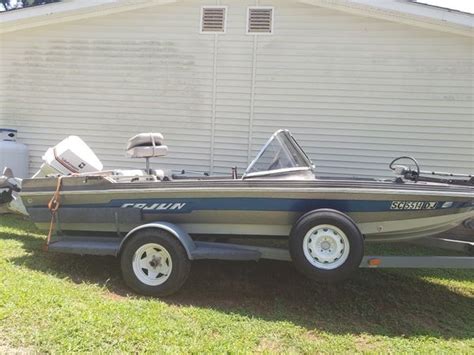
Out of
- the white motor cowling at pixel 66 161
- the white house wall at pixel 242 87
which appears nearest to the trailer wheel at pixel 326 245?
the white motor cowling at pixel 66 161

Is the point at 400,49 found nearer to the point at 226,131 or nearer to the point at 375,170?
the point at 375,170

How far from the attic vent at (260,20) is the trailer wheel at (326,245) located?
3.93 meters

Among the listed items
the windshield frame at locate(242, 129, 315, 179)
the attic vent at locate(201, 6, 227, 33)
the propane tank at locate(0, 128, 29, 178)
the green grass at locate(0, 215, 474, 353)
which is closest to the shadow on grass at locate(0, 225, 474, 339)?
the green grass at locate(0, 215, 474, 353)

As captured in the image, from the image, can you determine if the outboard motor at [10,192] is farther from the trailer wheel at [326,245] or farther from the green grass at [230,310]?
the trailer wheel at [326,245]

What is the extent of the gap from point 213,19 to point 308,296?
4.60 meters

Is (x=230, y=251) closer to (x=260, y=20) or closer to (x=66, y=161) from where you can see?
(x=66, y=161)

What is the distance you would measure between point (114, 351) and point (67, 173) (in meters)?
2.56

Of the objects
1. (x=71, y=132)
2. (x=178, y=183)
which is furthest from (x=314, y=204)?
(x=71, y=132)

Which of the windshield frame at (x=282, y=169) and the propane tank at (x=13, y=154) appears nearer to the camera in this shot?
the windshield frame at (x=282, y=169)

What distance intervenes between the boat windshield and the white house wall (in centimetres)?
221

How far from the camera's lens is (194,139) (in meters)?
7.12

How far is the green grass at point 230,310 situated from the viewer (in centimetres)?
331

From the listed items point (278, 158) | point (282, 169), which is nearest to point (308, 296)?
point (282, 169)

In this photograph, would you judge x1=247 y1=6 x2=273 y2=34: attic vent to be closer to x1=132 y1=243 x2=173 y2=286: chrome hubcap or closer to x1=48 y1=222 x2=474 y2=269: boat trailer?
x1=48 y1=222 x2=474 y2=269: boat trailer
